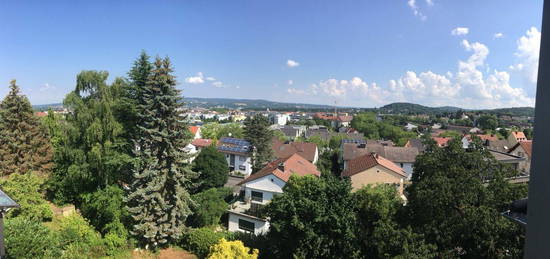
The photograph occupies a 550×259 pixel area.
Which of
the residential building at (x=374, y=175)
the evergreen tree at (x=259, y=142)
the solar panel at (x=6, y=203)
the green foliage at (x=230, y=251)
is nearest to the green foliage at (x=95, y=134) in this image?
the green foliage at (x=230, y=251)

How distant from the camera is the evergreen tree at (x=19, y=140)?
2009 cm

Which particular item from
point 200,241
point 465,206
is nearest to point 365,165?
point 200,241

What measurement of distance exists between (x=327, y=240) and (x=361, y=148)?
29.0m

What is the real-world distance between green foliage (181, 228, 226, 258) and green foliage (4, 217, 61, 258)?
6.28 meters

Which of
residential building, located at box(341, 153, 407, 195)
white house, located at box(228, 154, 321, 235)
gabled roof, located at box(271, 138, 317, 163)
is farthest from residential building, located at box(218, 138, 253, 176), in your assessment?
residential building, located at box(341, 153, 407, 195)

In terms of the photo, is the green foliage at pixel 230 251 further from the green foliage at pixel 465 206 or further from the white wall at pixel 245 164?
the white wall at pixel 245 164

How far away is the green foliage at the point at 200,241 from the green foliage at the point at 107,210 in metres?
3.25

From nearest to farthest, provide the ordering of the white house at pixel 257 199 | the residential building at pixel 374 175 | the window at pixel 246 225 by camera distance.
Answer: the white house at pixel 257 199
the window at pixel 246 225
the residential building at pixel 374 175

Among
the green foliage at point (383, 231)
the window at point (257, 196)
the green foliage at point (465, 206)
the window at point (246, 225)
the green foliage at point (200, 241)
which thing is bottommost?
the window at point (246, 225)

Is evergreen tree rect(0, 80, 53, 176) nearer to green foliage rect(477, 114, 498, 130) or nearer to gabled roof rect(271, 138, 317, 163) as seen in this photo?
gabled roof rect(271, 138, 317, 163)

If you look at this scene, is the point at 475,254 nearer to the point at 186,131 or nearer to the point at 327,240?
the point at 327,240

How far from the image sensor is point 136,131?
749 inches

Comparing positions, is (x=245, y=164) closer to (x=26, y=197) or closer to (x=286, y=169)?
(x=286, y=169)

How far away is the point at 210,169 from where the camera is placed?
93.4 ft
